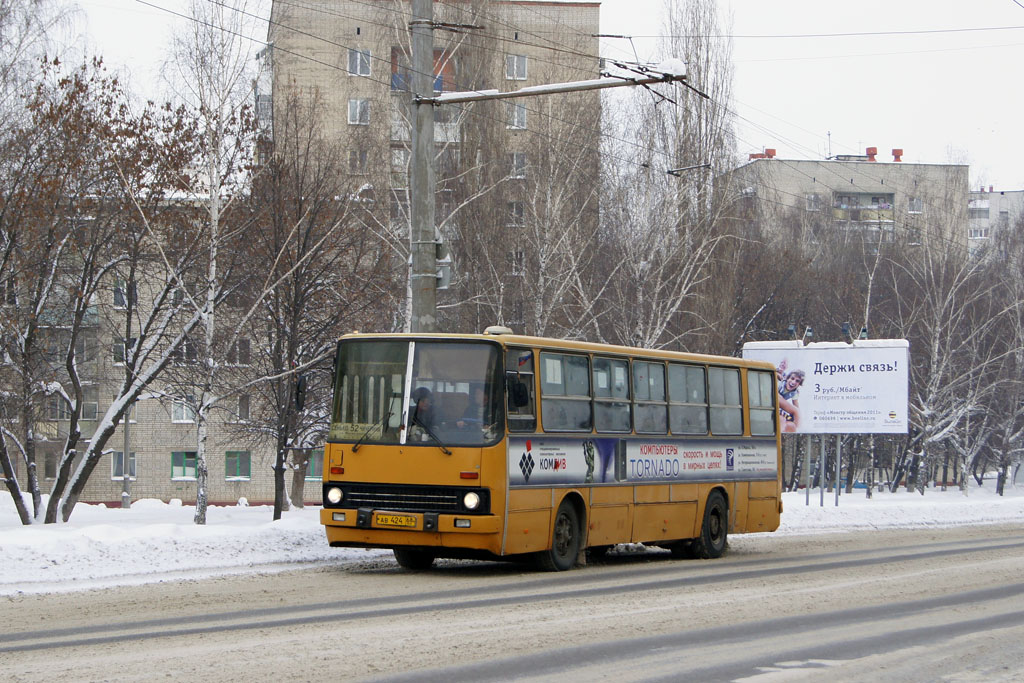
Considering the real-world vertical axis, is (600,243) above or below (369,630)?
above

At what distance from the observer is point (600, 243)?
1580 inches

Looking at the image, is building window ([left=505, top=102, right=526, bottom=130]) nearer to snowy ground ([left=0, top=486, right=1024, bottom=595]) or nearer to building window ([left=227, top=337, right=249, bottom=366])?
building window ([left=227, top=337, right=249, bottom=366])

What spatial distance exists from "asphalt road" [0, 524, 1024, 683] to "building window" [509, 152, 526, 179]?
22941 millimetres

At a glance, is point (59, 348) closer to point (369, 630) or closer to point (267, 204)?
point (267, 204)

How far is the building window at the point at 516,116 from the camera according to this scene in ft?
132

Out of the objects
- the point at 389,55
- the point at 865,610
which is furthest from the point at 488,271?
the point at 865,610

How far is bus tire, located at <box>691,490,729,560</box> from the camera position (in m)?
20.0

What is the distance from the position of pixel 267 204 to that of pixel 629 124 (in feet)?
66.1

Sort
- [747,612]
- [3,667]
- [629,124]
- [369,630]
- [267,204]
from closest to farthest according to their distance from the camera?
[3,667] < [369,630] < [747,612] < [267,204] < [629,124]

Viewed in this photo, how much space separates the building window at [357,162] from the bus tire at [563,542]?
20.4 meters

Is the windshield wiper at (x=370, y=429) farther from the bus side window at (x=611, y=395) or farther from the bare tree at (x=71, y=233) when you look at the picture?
the bare tree at (x=71, y=233)

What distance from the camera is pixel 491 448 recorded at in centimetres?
1529

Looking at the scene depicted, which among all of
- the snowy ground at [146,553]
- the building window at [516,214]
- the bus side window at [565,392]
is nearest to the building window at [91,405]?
the building window at [516,214]

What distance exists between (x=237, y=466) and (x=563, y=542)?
1832 inches
